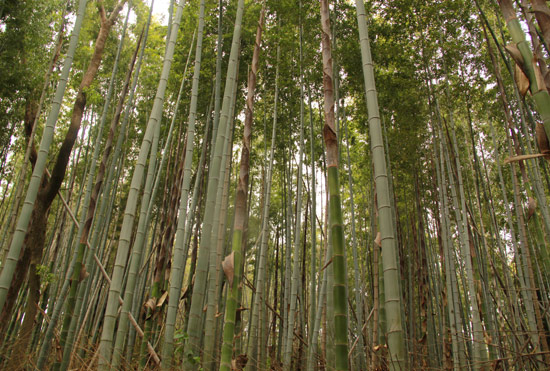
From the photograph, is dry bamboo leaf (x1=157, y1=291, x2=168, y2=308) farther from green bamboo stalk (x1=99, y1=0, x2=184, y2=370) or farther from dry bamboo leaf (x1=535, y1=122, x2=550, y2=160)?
dry bamboo leaf (x1=535, y1=122, x2=550, y2=160)

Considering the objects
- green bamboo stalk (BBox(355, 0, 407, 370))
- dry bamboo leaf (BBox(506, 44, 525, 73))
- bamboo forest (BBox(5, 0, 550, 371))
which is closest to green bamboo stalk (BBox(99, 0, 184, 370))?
bamboo forest (BBox(5, 0, 550, 371))

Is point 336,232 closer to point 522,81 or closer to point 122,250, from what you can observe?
point 522,81

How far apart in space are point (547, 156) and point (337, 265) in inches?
28.4

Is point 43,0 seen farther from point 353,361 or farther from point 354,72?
point 353,361

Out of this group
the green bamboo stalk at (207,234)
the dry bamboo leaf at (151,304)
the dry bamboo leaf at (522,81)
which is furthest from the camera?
the dry bamboo leaf at (151,304)

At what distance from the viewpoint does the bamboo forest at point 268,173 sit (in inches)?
64.1

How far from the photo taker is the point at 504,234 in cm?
662

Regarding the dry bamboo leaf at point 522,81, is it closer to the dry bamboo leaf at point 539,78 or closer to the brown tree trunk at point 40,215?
the dry bamboo leaf at point 539,78

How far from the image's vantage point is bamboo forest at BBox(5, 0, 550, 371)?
163cm

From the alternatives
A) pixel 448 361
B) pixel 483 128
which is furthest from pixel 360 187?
pixel 448 361

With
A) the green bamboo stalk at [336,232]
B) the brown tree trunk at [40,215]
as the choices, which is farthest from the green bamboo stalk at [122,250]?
the brown tree trunk at [40,215]

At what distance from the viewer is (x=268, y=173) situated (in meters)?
3.32

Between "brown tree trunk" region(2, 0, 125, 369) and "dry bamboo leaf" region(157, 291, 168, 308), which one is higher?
"brown tree trunk" region(2, 0, 125, 369)

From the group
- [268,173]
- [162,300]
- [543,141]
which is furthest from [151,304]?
[543,141]
